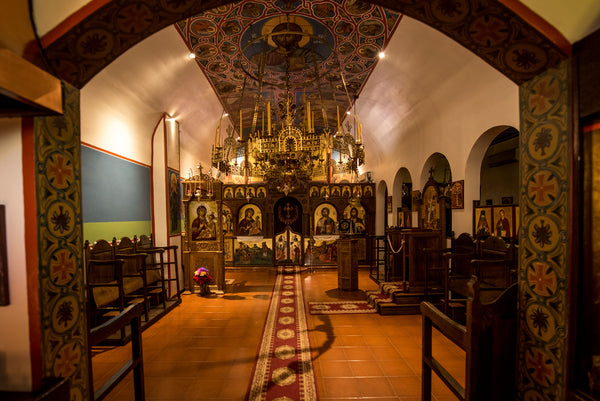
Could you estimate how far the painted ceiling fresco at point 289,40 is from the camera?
14.5ft

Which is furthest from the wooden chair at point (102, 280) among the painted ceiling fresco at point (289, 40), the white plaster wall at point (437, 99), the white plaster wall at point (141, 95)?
the white plaster wall at point (437, 99)

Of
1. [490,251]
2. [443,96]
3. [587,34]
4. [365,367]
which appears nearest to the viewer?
[587,34]

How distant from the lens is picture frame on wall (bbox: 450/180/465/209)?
16.8 ft

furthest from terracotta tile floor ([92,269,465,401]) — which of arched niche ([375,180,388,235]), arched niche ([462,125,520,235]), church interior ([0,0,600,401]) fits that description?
arched niche ([375,180,388,235])

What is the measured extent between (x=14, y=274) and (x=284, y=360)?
310cm

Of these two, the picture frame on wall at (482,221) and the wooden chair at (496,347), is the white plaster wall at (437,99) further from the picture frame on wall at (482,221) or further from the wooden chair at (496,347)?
the wooden chair at (496,347)

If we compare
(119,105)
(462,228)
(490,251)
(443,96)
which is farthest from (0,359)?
(443,96)

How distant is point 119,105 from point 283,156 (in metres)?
3.27

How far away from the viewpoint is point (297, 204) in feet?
37.4

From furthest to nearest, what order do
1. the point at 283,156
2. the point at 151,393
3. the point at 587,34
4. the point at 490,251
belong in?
the point at 283,156 < the point at 490,251 < the point at 151,393 < the point at 587,34

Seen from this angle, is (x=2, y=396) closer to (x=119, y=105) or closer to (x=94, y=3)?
(x=94, y=3)

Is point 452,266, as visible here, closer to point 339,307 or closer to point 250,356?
point 339,307

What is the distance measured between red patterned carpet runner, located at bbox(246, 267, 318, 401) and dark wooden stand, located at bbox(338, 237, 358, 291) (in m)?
1.57

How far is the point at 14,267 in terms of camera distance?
140 cm
